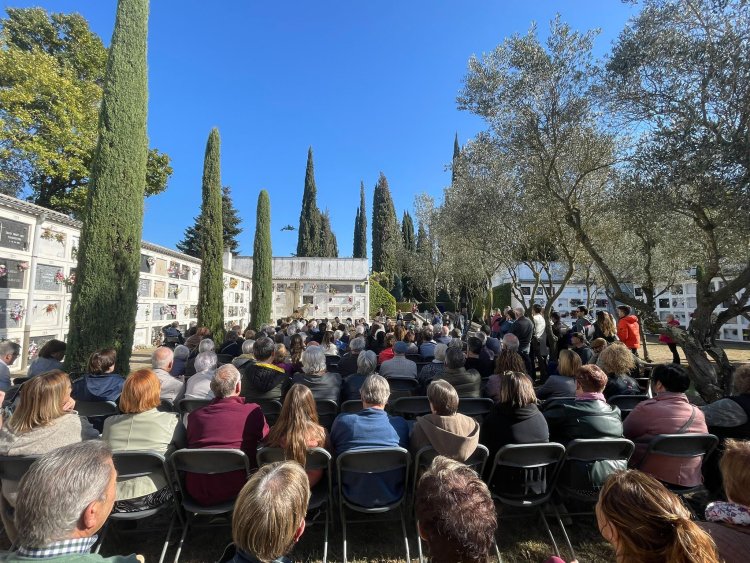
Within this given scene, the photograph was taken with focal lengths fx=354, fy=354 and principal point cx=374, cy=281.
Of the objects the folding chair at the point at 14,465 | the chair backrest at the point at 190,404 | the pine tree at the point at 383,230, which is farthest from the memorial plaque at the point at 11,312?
the pine tree at the point at 383,230

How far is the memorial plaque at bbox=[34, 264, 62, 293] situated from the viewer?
8.77 meters

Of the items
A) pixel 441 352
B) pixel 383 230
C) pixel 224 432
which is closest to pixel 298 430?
pixel 224 432

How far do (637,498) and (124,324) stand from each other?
825 centimetres

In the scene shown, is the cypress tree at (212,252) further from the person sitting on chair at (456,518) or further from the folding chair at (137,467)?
the person sitting on chair at (456,518)

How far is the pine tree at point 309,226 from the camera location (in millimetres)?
42906

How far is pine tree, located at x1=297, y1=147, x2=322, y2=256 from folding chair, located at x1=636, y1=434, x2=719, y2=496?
135ft

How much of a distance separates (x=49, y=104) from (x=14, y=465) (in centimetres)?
1937

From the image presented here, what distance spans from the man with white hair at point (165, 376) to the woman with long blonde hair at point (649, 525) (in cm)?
424

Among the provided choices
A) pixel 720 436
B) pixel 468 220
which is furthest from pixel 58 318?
pixel 720 436

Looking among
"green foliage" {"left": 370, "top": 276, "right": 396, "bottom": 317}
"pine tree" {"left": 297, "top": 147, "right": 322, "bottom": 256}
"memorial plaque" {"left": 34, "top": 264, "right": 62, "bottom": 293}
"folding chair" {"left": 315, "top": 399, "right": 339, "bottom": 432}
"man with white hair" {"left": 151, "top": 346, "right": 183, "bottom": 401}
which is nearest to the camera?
"folding chair" {"left": 315, "top": 399, "right": 339, "bottom": 432}

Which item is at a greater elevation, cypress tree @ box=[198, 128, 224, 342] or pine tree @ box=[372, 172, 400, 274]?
pine tree @ box=[372, 172, 400, 274]

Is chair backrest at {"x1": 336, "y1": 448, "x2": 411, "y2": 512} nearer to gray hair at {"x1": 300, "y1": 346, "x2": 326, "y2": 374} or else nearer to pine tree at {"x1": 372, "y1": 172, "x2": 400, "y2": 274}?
gray hair at {"x1": 300, "y1": 346, "x2": 326, "y2": 374}

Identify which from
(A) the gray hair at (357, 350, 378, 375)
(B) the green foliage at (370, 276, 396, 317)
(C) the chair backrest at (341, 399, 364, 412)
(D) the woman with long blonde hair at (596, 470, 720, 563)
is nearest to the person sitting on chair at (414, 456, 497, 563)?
(D) the woman with long blonde hair at (596, 470, 720, 563)

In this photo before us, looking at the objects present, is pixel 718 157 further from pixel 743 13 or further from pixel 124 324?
pixel 124 324
